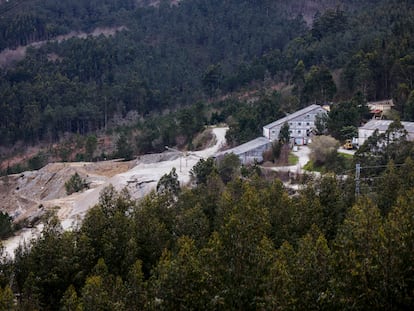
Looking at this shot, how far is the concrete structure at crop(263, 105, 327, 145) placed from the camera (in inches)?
1694

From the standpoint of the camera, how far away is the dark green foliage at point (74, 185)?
146 feet

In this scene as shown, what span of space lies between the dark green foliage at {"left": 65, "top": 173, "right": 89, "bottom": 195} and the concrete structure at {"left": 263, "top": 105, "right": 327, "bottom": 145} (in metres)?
15.2

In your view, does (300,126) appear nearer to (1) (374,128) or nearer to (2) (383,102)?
(1) (374,128)

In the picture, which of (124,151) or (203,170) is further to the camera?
(124,151)

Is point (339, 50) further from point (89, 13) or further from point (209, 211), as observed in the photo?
point (89, 13)

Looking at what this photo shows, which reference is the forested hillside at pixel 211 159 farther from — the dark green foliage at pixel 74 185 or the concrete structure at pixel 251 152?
the dark green foliage at pixel 74 185

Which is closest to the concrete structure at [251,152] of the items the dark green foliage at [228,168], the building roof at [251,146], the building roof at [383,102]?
the building roof at [251,146]

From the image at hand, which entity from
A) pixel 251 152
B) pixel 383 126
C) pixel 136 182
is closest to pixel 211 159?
pixel 251 152

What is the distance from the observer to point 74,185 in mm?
44812

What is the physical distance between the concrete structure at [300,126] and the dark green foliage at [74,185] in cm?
1518

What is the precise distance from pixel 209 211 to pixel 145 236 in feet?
13.8

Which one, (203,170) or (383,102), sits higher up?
(383,102)

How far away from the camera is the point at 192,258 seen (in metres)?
14.2

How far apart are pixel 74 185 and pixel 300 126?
59.7ft
